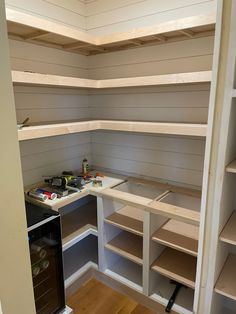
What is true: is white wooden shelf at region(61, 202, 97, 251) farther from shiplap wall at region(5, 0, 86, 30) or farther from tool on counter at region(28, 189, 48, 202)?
shiplap wall at region(5, 0, 86, 30)

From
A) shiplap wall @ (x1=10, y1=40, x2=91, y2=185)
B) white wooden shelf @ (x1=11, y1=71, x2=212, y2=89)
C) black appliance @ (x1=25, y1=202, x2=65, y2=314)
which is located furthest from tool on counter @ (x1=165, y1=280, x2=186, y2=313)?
white wooden shelf @ (x1=11, y1=71, x2=212, y2=89)

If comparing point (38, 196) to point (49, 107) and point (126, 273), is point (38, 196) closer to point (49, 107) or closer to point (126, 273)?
point (49, 107)

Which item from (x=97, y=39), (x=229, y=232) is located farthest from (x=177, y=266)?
(x=97, y=39)

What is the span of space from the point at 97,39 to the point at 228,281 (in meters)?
1.94

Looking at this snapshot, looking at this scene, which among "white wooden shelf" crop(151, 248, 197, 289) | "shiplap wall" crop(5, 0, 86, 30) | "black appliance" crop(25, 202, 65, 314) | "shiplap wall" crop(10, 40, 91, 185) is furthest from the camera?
"shiplap wall" crop(10, 40, 91, 185)

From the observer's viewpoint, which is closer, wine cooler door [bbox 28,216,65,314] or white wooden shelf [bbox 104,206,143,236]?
wine cooler door [bbox 28,216,65,314]

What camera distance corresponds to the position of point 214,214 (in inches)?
47.9

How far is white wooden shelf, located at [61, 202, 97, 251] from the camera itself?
1885 millimetres

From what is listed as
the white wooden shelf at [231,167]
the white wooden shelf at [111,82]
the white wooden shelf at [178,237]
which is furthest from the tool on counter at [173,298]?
the white wooden shelf at [111,82]

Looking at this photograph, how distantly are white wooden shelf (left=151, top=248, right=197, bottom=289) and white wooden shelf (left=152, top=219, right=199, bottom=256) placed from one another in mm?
223

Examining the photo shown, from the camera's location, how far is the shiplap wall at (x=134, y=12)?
67.9 inches

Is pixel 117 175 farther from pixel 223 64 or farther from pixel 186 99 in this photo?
pixel 223 64

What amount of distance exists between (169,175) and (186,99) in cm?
67

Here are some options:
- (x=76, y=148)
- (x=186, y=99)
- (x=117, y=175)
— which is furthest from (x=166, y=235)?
(x=76, y=148)
